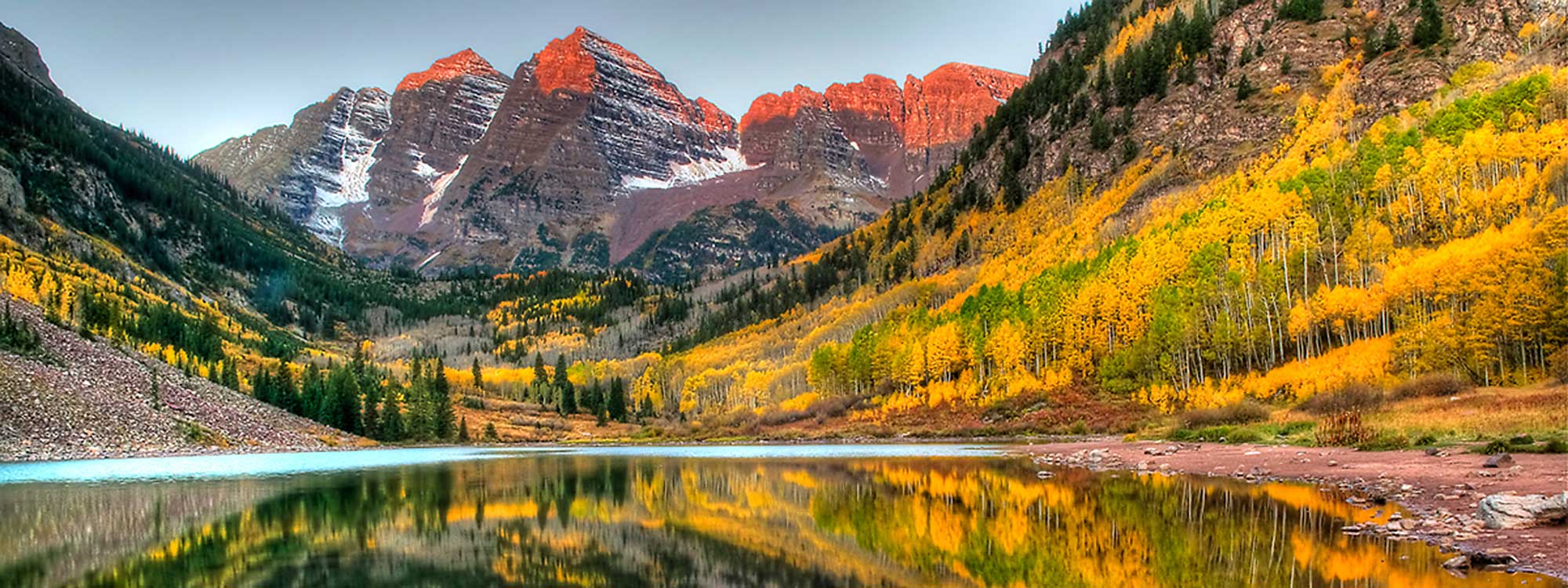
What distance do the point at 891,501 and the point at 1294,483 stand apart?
1380 centimetres

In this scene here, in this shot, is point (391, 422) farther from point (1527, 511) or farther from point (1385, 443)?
point (1527, 511)

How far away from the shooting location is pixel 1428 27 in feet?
330

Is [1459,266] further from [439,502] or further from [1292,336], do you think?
[439,502]

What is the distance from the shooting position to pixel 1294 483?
30.0m

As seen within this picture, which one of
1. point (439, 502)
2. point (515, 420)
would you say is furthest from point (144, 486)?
point (515, 420)

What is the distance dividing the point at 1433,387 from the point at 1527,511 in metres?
34.9

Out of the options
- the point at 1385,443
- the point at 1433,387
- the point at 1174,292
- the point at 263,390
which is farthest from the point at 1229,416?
the point at 263,390

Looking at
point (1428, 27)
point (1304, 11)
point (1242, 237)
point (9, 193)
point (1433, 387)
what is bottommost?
point (1433, 387)

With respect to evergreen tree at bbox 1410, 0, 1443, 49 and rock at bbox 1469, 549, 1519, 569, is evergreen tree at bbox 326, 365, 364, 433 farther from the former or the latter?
evergreen tree at bbox 1410, 0, 1443, 49

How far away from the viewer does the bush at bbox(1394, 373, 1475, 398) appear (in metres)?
45.5

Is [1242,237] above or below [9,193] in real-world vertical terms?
below

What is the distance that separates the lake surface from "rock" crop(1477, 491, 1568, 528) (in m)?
2.46

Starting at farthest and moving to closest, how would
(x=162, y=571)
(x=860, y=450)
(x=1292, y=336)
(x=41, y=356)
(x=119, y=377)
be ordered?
(x=119, y=377), (x=41, y=356), (x=860, y=450), (x=1292, y=336), (x=162, y=571)

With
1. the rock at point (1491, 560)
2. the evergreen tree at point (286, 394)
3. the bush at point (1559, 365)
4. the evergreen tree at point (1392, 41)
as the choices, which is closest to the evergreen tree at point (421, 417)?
the evergreen tree at point (286, 394)
